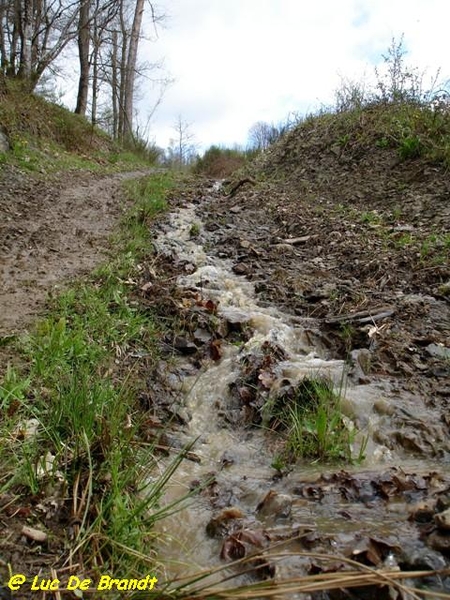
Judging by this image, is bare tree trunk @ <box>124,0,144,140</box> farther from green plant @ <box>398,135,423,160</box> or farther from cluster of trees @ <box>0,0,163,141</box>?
green plant @ <box>398,135,423,160</box>

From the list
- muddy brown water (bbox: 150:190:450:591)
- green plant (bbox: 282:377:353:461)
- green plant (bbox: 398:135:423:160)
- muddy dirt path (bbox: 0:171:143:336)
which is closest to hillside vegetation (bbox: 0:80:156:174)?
muddy dirt path (bbox: 0:171:143:336)

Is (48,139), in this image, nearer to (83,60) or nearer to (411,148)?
(83,60)

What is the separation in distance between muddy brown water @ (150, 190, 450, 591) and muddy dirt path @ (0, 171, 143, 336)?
1.51 metres

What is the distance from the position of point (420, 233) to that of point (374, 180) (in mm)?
2394

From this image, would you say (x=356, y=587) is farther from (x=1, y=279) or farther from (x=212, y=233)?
(x=212, y=233)

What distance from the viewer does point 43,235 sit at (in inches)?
205

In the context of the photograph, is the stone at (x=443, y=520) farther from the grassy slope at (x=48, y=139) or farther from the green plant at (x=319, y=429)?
the grassy slope at (x=48, y=139)

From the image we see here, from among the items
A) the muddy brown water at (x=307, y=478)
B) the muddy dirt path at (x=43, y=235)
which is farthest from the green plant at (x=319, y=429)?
the muddy dirt path at (x=43, y=235)

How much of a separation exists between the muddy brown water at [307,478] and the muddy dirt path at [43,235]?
1509 mm

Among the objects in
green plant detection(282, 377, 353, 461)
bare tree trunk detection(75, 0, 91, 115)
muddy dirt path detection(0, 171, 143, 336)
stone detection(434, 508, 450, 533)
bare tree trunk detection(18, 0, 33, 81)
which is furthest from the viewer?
bare tree trunk detection(75, 0, 91, 115)

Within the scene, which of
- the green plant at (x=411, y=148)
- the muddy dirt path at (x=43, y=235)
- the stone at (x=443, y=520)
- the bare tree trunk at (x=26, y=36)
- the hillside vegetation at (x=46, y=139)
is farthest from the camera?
the bare tree trunk at (x=26, y=36)

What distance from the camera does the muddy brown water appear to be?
1.72 m

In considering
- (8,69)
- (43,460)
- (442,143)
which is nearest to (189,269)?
(43,460)

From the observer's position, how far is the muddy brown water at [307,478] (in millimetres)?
1724
